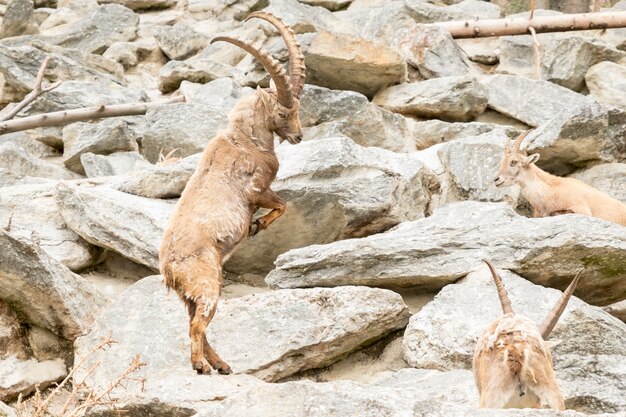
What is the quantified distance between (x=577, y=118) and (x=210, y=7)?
402 inches

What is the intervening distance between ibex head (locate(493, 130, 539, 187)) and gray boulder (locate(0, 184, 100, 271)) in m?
4.34

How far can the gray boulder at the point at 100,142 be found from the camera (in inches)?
520

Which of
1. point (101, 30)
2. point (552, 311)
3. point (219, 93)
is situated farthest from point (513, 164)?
point (101, 30)

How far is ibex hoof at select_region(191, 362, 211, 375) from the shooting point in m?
6.91

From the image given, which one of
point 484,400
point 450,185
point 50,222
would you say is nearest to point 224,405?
point 484,400

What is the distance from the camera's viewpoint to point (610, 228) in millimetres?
8586

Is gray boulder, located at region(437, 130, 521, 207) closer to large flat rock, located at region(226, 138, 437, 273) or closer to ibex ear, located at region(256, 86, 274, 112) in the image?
large flat rock, located at region(226, 138, 437, 273)

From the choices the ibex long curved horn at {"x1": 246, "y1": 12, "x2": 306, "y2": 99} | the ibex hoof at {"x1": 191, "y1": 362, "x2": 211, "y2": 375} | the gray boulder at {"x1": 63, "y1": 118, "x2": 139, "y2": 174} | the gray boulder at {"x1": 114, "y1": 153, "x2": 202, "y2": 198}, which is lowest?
the gray boulder at {"x1": 63, "y1": 118, "x2": 139, "y2": 174}

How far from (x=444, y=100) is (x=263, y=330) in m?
6.37

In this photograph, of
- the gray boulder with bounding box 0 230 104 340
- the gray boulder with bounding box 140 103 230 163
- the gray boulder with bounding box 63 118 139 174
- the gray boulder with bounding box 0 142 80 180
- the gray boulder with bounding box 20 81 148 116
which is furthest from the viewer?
the gray boulder with bounding box 20 81 148 116

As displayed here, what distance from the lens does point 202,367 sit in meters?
6.93

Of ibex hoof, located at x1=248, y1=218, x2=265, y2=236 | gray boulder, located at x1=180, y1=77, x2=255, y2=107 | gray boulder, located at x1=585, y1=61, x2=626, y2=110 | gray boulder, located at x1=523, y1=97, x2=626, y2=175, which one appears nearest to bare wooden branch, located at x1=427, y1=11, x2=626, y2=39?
gray boulder, located at x1=585, y1=61, x2=626, y2=110

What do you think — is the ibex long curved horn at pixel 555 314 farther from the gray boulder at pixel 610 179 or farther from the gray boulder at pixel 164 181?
the gray boulder at pixel 610 179

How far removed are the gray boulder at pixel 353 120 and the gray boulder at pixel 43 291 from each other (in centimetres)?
451
